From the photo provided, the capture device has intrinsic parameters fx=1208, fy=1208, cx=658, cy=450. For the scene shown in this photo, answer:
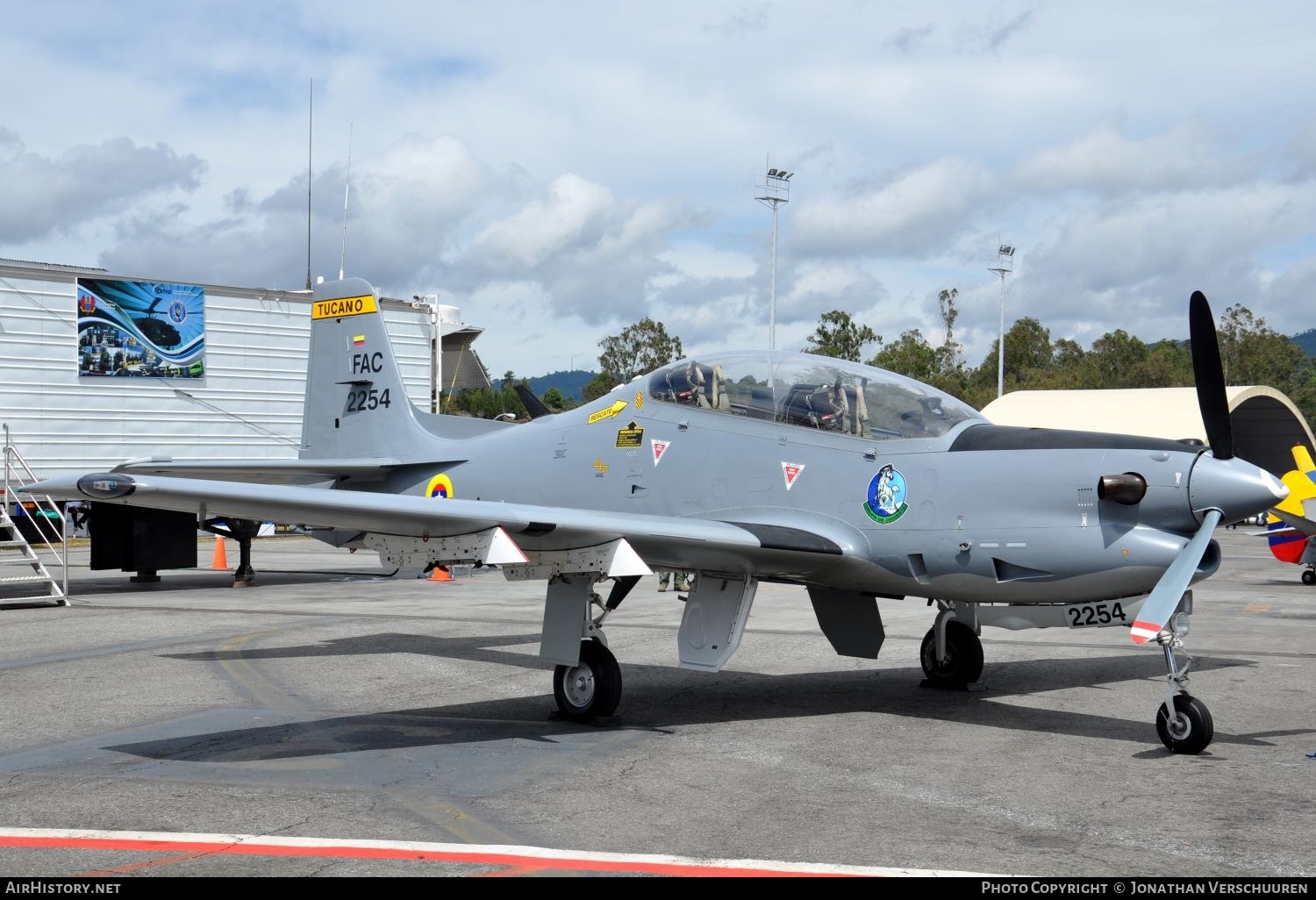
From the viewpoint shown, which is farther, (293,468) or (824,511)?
(293,468)

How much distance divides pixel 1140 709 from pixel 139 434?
32.2m

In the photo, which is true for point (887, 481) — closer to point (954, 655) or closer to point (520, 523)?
point (954, 655)

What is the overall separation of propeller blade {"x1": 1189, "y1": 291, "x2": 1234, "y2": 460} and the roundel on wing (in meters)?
6.90

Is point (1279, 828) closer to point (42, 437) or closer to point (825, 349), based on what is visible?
point (42, 437)

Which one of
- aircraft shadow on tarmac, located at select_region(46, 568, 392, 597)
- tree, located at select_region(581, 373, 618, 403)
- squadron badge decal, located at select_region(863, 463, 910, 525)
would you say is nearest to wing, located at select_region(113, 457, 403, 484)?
squadron badge decal, located at select_region(863, 463, 910, 525)

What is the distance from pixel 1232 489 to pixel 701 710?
4.24m

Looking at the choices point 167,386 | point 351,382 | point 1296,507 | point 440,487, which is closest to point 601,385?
point 167,386

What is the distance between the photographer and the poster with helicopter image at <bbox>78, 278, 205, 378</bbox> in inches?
1364

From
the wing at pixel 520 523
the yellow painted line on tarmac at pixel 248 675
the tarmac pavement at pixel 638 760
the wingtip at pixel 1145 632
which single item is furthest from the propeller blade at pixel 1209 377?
the yellow painted line on tarmac at pixel 248 675

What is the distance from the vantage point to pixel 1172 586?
746 cm

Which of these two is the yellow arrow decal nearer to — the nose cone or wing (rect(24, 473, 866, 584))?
wing (rect(24, 473, 866, 584))

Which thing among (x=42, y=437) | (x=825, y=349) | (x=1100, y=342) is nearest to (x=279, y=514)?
(x=42, y=437)

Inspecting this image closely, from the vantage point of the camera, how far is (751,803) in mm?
6414

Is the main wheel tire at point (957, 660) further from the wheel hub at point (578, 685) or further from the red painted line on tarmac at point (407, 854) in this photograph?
the red painted line on tarmac at point (407, 854)
